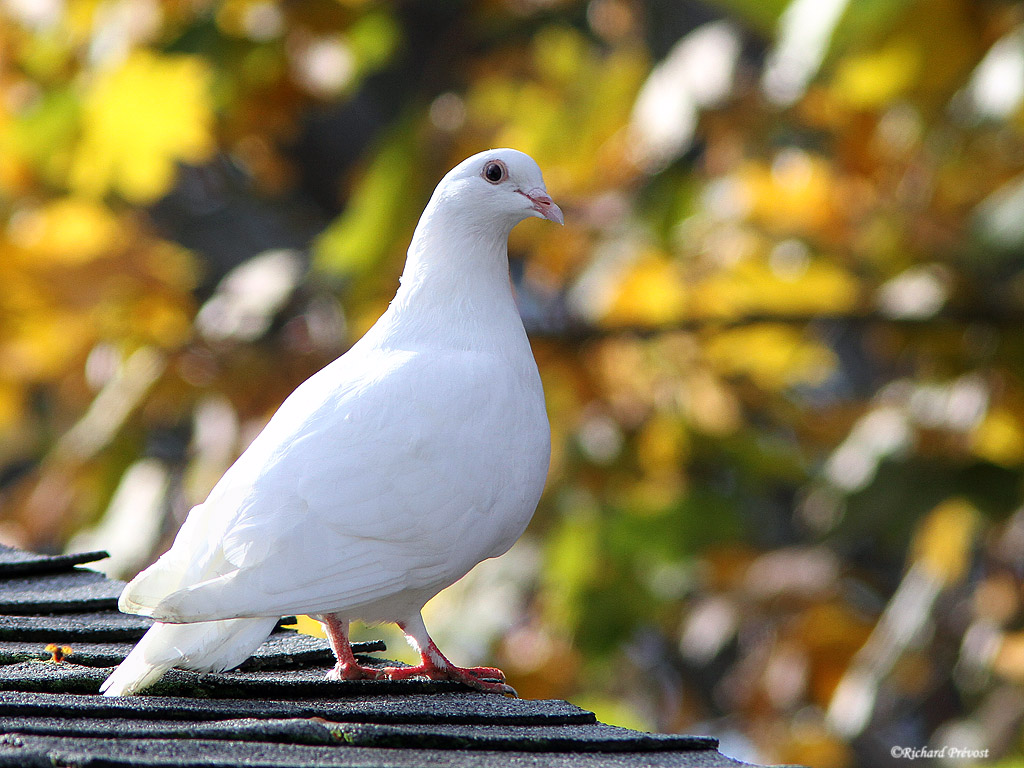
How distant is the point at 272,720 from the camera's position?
6.11ft

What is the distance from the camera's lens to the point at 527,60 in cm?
920

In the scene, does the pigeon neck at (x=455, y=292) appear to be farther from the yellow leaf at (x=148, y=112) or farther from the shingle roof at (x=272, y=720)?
the yellow leaf at (x=148, y=112)

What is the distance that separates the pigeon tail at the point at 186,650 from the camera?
2.00 metres

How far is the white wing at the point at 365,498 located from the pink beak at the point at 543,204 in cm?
45

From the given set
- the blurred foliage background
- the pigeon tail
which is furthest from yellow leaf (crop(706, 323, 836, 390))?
the pigeon tail

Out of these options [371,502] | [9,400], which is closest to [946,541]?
[371,502]

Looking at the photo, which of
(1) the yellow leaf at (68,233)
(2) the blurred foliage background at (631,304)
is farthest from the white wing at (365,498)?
(1) the yellow leaf at (68,233)

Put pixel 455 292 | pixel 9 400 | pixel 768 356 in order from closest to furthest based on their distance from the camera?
1. pixel 455 292
2. pixel 768 356
3. pixel 9 400

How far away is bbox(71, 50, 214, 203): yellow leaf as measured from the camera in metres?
6.54

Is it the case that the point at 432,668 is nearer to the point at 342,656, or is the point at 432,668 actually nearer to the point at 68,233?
the point at 342,656

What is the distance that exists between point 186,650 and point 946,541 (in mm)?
5640

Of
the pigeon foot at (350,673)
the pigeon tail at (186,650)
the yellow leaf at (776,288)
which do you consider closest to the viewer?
the pigeon tail at (186,650)

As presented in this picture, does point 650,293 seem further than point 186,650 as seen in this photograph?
Yes

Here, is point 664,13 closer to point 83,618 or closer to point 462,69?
point 462,69
